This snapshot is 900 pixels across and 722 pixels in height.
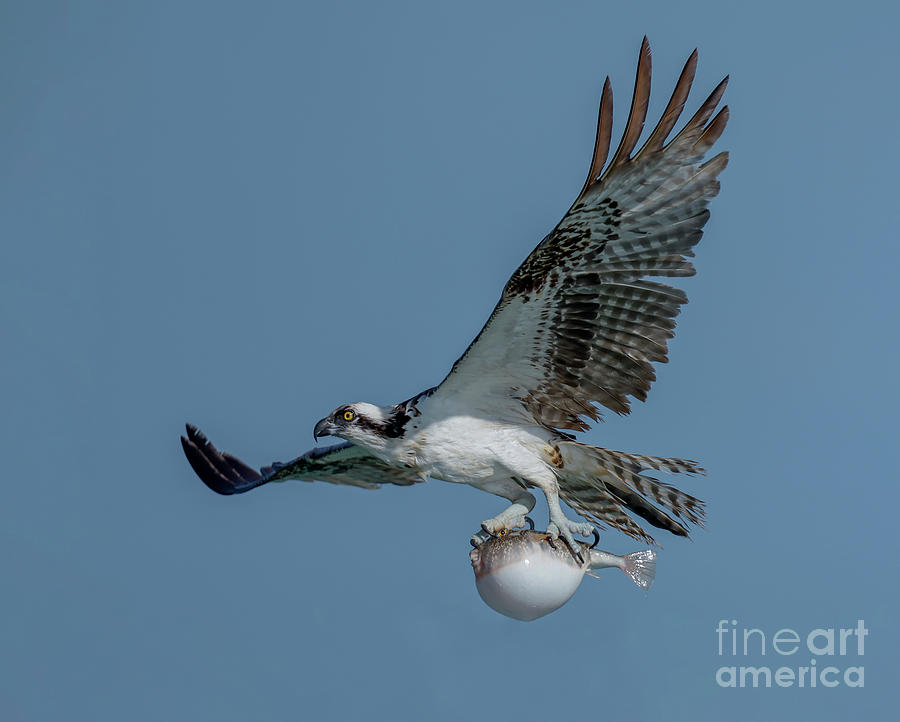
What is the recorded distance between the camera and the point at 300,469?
1159 cm

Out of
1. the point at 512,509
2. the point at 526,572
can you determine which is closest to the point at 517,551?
the point at 526,572

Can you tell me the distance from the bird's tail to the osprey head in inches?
50.9

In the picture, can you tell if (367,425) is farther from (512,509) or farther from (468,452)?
(512,509)

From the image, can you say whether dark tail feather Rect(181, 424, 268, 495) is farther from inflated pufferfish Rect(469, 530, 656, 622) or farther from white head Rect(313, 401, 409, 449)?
inflated pufferfish Rect(469, 530, 656, 622)

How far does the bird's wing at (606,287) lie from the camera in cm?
904

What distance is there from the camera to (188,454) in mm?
12500

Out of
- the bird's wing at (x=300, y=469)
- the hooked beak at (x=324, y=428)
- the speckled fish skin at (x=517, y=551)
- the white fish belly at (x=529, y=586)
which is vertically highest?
the bird's wing at (x=300, y=469)

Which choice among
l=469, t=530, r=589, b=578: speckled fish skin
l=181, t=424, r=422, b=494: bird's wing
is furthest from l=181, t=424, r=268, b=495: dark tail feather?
l=469, t=530, r=589, b=578: speckled fish skin

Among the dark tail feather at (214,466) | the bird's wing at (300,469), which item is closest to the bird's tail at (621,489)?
the bird's wing at (300,469)

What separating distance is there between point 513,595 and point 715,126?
339cm

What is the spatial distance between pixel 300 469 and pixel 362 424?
1.92 m

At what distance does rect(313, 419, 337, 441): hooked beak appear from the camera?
9891 millimetres

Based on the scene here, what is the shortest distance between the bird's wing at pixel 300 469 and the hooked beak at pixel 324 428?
823 mm

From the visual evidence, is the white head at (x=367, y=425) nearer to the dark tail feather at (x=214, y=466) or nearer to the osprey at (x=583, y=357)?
the osprey at (x=583, y=357)
